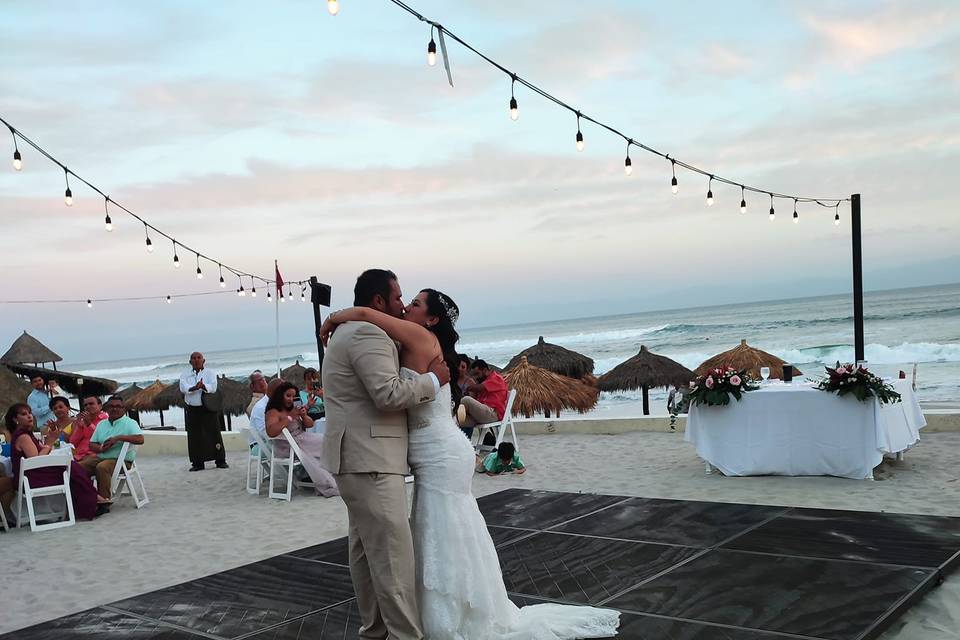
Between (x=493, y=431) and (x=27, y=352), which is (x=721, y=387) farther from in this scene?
(x=27, y=352)

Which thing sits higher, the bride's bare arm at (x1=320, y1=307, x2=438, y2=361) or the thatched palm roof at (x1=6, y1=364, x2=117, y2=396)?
the bride's bare arm at (x1=320, y1=307, x2=438, y2=361)

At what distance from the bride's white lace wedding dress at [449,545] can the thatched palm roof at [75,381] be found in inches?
608

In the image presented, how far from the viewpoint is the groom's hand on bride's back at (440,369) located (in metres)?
2.96

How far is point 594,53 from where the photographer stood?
36.0 feet

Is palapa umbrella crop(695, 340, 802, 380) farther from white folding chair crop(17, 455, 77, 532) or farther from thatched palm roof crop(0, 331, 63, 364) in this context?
thatched palm roof crop(0, 331, 63, 364)

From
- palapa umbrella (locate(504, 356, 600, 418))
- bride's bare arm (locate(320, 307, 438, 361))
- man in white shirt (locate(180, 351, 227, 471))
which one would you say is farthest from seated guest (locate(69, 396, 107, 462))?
palapa umbrella (locate(504, 356, 600, 418))

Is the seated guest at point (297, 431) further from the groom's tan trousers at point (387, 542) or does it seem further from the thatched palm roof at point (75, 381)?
the thatched palm roof at point (75, 381)

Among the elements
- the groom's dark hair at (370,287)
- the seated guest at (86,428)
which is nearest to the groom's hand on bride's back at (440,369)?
the groom's dark hair at (370,287)

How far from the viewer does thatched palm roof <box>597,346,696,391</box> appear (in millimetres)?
14469

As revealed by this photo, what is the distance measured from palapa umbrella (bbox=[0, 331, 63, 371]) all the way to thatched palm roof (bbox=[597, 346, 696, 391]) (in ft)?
43.1

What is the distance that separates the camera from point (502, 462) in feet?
27.2

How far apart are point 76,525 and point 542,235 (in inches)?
826

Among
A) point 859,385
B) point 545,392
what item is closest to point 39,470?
point 859,385

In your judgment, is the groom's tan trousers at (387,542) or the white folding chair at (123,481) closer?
the groom's tan trousers at (387,542)
